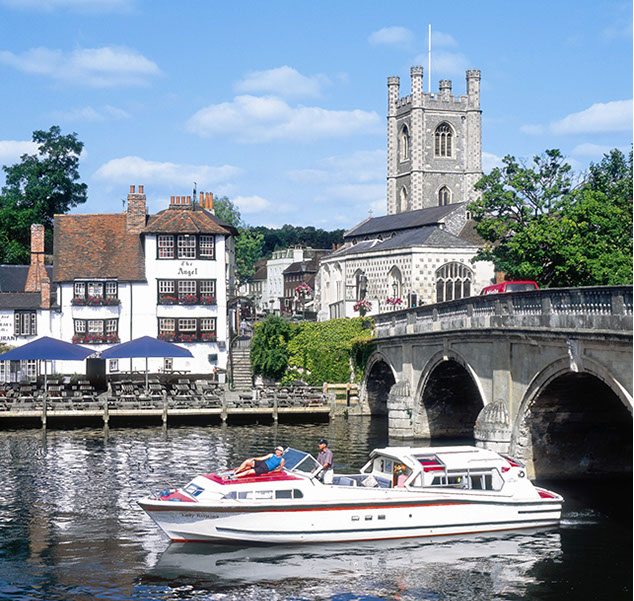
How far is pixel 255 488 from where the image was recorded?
25734mm

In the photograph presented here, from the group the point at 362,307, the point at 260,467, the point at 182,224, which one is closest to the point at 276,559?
the point at 260,467

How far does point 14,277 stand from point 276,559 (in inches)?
2044

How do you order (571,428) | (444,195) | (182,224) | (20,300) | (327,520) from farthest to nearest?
1. (444,195)
2. (20,300)
3. (182,224)
4. (571,428)
5. (327,520)

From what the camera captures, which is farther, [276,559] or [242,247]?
[242,247]

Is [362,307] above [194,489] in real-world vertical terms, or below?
above

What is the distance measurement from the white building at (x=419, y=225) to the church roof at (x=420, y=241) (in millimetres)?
89

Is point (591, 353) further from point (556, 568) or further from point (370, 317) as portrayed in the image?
point (370, 317)

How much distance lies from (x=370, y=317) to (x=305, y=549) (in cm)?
3235

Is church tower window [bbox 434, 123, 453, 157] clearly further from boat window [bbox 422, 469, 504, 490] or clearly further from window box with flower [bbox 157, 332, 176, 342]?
boat window [bbox 422, 469, 504, 490]

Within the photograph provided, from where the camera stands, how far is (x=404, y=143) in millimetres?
120000

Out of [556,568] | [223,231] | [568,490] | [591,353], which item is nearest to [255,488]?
[556,568]

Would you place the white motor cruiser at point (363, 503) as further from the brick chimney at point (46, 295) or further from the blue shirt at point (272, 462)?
the brick chimney at point (46, 295)

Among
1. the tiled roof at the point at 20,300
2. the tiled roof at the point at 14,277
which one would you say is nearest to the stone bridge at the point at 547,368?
the tiled roof at the point at 20,300

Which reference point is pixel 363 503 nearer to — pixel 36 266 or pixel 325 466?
pixel 325 466
